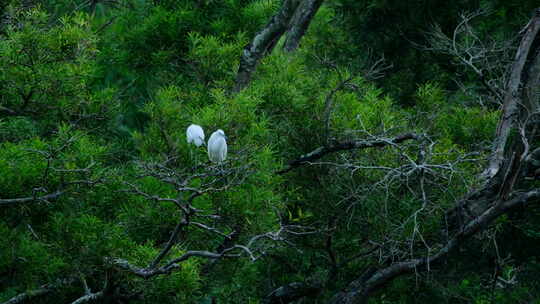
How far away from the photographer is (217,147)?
5.28 meters

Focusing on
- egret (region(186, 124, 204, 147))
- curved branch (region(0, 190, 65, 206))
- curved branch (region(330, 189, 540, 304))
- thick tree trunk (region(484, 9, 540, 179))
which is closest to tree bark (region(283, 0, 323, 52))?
egret (region(186, 124, 204, 147))

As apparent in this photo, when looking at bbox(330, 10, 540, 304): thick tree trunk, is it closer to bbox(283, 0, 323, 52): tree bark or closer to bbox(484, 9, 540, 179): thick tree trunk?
bbox(484, 9, 540, 179): thick tree trunk

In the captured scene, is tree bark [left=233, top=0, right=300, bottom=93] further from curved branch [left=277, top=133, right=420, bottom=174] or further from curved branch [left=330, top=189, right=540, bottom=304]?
curved branch [left=330, top=189, right=540, bottom=304]

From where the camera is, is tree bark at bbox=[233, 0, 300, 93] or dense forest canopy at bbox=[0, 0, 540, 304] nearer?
dense forest canopy at bbox=[0, 0, 540, 304]

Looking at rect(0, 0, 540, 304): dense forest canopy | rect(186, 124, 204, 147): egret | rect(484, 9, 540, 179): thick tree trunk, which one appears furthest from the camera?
rect(186, 124, 204, 147): egret

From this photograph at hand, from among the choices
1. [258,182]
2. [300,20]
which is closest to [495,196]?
[258,182]

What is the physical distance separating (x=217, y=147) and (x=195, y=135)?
1.00 feet

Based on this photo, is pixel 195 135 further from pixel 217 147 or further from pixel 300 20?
pixel 300 20

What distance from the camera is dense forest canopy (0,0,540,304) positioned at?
4.70 m

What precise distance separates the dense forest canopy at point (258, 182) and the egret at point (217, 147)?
73mm

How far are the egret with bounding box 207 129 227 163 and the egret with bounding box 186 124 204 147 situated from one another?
0.12m

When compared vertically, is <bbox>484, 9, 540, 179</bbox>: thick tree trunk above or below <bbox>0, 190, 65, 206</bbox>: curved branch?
above

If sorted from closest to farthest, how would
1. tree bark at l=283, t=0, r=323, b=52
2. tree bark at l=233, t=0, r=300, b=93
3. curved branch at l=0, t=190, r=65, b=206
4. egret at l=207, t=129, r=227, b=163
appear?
1. curved branch at l=0, t=190, r=65, b=206
2. egret at l=207, t=129, r=227, b=163
3. tree bark at l=233, t=0, r=300, b=93
4. tree bark at l=283, t=0, r=323, b=52

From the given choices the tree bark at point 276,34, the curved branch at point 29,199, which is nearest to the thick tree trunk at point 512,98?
the tree bark at point 276,34
